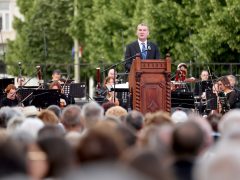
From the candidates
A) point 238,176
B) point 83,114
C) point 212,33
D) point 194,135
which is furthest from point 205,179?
point 212,33

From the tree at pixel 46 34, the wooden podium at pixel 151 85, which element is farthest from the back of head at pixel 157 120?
the tree at pixel 46 34

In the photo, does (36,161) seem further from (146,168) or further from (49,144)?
(146,168)

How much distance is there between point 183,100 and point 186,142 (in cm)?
1482

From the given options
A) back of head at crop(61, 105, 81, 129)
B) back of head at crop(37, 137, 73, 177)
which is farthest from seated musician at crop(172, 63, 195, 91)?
back of head at crop(37, 137, 73, 177)

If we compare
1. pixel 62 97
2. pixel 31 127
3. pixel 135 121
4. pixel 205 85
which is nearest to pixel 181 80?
pixel 205 85

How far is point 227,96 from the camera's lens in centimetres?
2591

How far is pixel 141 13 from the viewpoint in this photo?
4731 centimetres

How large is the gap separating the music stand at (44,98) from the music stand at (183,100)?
2.28 m

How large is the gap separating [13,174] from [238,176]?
1565 millimetres

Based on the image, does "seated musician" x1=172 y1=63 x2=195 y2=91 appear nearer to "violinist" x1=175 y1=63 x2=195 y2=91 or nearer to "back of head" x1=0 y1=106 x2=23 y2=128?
"violinist" x1=175 y1=63 x2=195 y2=91

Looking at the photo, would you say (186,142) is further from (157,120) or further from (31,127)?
(157,120)

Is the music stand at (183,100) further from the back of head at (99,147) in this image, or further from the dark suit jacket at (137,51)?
the back of head at (99,147)

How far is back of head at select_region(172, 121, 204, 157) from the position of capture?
10.4m

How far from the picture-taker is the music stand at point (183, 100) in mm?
25109
